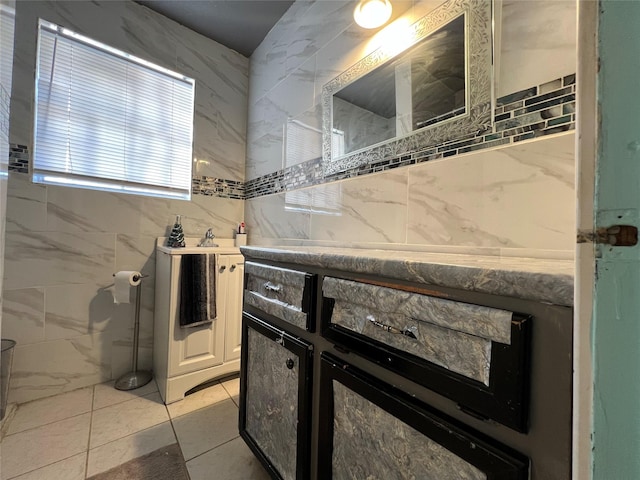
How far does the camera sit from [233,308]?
1.77m

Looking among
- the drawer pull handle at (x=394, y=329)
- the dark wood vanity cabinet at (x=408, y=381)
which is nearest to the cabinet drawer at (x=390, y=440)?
the dark wood vanity cabinet at (x=408, y=381)

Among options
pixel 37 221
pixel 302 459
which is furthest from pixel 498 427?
pixel 37 221

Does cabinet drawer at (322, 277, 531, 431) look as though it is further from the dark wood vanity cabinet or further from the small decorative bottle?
the small decorative bottle

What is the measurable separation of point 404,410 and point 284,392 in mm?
462

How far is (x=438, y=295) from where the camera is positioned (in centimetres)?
50

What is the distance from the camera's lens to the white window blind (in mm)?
1629

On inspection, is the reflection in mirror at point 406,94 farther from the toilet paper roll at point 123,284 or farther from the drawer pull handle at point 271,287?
the toilet paper roll at point 123,284

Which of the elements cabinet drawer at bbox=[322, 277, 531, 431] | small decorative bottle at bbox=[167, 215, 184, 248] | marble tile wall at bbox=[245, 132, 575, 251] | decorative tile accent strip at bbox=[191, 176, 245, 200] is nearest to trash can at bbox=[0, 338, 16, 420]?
small decorative bottle at bbox=[167, 215, 184, 248]

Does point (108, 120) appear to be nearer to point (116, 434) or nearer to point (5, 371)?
point (5, 371)

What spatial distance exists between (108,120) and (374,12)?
1.76m

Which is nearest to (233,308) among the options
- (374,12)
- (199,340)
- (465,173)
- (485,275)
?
(199,340)

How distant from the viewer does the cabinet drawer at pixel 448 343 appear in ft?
1.30

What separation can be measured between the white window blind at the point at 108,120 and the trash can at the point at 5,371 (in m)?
0.93

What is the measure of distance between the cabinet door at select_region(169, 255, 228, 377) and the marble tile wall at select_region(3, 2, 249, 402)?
0.52m
